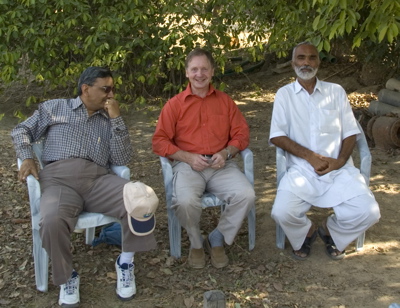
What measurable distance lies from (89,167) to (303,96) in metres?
1.74

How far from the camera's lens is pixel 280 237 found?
4203 mm

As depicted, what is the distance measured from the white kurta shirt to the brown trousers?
1226mm

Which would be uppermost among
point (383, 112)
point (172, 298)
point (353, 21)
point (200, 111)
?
point (353, 21)

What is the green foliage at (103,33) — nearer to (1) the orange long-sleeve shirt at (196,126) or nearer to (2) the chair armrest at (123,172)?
(1) the orange long-sleeve shirt at (196,126)

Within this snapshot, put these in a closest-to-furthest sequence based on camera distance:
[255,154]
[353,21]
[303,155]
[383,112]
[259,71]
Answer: [353,21]
[303,155]
[255,154]
[383,112]
[259,71]

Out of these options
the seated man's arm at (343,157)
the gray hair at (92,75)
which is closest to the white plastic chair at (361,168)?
the seated man's arm at (343,157)

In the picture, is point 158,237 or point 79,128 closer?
point 79,128

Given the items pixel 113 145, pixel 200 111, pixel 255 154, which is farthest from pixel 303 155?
pixel 255 154

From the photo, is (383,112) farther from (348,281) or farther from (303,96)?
(348,281)

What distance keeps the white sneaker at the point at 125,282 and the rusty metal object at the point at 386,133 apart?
4.12 metres

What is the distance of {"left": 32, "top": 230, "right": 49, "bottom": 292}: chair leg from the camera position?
3.54 meters

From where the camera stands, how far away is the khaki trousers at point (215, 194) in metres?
3.84

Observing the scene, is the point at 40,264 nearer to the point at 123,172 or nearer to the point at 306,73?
the point at 123,172

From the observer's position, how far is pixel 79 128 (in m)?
3.83
